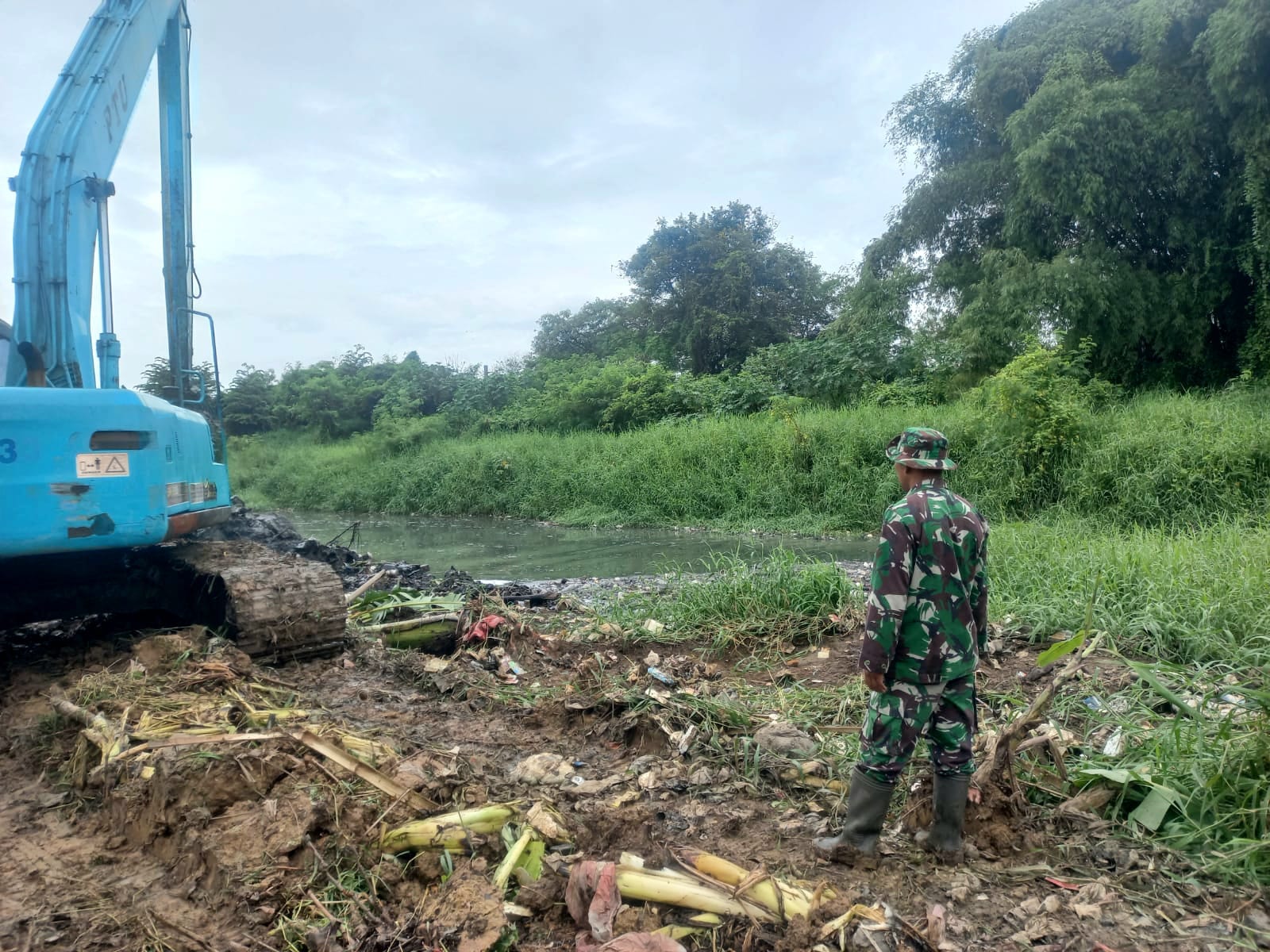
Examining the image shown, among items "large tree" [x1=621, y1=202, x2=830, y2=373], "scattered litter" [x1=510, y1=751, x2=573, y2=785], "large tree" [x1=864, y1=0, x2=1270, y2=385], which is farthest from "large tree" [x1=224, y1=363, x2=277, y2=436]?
"scattered litter" [x1=510, y1=751, x2=573, y2=785]

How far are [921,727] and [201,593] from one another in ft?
15.3

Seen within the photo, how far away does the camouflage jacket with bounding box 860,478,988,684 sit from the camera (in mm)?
3025

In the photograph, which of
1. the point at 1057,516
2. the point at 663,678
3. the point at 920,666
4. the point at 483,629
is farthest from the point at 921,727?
the point at 1057,516

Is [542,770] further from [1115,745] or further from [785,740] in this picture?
[1115,745]

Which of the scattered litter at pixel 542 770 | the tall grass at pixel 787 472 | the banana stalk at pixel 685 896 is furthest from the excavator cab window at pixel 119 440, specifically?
the tall grass at pixel 787 472

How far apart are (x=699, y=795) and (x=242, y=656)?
2.79 metres

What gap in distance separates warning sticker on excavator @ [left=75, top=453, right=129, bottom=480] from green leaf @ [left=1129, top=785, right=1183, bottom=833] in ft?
15.8

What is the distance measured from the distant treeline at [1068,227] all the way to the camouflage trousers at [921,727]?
1398 centimetres

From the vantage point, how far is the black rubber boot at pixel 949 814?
3.04 m

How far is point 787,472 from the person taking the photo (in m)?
16.7

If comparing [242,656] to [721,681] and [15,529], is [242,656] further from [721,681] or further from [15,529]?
[721,681]

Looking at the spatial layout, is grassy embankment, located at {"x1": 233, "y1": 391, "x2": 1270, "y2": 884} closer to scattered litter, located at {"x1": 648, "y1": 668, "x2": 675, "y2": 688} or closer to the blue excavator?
scattered litter, located at {"x1": 648, "y1": 668, "x2": 675, "y2": 688}

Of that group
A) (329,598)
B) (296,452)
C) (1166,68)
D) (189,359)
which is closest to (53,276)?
(189,359)

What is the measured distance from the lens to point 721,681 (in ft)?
17.4
